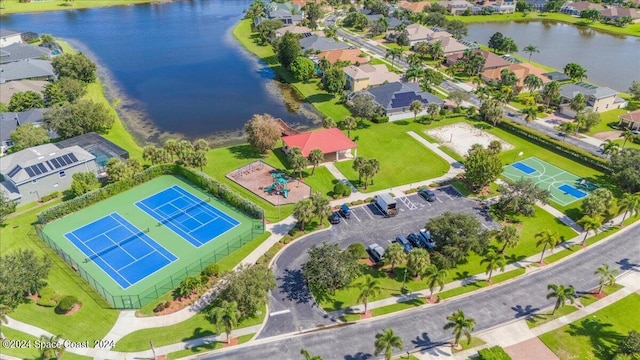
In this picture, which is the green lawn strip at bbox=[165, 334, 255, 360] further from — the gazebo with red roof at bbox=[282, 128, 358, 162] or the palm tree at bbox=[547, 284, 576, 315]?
the gazebo with red roof at bbox=[282, 128, 358, 162]

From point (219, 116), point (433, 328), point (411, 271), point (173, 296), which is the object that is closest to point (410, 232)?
point (411, 271)

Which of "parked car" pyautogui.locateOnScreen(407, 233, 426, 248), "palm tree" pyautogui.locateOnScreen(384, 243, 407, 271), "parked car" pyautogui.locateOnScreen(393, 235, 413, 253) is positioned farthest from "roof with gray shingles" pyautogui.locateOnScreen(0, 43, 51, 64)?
"palm tree" pyautogui.locateOnScreen(384, 243, 407, 271)

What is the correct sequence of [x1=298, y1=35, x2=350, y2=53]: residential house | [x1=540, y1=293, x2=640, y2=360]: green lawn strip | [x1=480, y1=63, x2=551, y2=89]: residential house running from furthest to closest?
[x1=298, y1=35, x2=350, y2=53]: residential house, [x1=480, y1=63, x2=551, y2=89]: residential house, [x1=540, y1=293, x2=640, y2=360]: green lawn strip

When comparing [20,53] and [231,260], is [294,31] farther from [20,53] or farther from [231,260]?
[231,260]

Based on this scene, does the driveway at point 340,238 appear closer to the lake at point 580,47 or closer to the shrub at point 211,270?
the shrub at point 211,270

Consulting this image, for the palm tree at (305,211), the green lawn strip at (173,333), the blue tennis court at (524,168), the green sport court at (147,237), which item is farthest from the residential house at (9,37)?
the blue tennis court at (524,168)
